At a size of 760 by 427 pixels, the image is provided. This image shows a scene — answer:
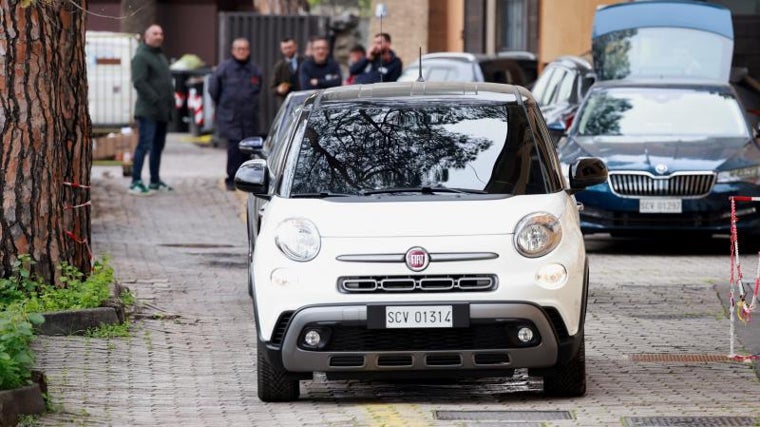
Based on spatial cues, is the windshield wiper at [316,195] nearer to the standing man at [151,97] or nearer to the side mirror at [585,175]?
the side mirror at [585,175]

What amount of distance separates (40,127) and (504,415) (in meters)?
4.24

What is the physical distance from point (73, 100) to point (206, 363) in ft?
7.68

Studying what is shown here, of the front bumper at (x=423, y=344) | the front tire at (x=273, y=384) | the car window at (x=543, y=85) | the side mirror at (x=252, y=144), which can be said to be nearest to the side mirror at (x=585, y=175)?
the front bumper at (x=423, y=344)

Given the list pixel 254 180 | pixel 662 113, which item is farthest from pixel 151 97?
pixel 254 180

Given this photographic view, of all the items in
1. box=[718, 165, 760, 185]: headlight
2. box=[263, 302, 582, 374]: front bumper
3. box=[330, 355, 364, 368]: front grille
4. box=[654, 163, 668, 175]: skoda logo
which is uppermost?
box=[263, 302, 582, 374]: front bumper

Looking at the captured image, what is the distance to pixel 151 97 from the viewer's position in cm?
2241

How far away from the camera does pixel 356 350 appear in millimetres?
8875

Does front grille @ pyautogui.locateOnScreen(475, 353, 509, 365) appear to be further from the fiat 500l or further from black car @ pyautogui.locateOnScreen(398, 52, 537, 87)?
black car @ pyautogui.locateOnScreen(398, 52, 537, 87)

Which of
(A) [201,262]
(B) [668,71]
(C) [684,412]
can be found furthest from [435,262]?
(B) [668,71]

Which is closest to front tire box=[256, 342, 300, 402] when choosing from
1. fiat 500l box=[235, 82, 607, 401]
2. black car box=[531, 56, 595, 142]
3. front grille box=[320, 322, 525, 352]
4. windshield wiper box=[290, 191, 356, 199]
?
fiat 500l box=[235, 82, 607, 401]

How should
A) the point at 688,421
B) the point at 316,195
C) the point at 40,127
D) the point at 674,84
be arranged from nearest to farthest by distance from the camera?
the point at 688,421 < the point at 316,195 < the point at 40,127 < the point at 674,84

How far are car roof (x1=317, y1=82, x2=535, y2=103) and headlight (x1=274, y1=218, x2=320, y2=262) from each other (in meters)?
1.22

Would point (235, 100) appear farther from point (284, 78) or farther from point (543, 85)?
point (543, 85)

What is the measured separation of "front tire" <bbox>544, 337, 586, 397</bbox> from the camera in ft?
30.1
